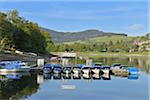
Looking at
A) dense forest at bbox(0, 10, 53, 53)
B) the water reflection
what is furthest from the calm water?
dense forest at bbox(0, 10, 53, 53)

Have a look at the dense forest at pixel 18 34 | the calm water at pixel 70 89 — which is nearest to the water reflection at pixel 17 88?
the calm water at pixel 70 89

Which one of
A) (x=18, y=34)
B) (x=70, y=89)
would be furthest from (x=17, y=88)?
(x=18, y=34)

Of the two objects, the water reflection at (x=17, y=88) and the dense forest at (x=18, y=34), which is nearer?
the water reflection at (x=17, y=88)

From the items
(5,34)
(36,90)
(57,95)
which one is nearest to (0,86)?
(36,90)

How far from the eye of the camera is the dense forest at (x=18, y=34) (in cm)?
9625

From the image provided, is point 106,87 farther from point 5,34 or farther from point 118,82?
point 5,34

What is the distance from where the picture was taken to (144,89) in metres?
47.4

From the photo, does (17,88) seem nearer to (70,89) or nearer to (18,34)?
(70,89)

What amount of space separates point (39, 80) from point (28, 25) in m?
65.6

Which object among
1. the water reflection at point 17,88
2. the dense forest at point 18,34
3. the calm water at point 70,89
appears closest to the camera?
the water reflection at point 17,88

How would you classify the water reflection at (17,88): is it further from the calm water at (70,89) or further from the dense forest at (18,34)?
the dense forest at (18,34)

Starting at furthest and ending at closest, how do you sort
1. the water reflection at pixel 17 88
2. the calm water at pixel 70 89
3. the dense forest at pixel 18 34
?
the dense forest at pixel 18 34 → the calm water at pixel 70 89 → the water reflection at pixel 17 88

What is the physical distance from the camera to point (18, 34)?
106m

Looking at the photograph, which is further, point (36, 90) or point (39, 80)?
point (39, 80)
